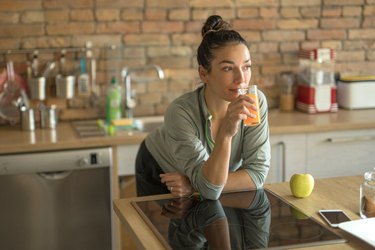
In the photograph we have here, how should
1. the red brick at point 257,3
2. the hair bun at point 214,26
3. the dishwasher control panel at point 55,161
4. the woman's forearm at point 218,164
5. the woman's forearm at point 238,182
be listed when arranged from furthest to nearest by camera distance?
1. the red brick at point 257,3
2. the dishwasher control panel at point 55,161
3. the hair bun at point 214,26
4. the woman's forearm at point 238,182
5. the woman's forearm at point 218,164

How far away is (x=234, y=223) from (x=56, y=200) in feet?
5.68

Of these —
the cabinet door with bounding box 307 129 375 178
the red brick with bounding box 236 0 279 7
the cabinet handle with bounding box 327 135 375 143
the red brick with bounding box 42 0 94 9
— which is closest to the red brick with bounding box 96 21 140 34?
the red brick with bounding box 42 0 94 9

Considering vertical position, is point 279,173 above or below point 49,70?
below

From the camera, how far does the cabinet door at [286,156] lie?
12.3 ft

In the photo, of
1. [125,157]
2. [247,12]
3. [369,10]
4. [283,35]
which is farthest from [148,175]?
[369,10]

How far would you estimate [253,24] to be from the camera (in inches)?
167

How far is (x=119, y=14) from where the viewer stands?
3992 mm

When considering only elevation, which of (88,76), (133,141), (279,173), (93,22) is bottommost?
(279,173)

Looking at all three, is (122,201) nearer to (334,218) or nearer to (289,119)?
(334,218)

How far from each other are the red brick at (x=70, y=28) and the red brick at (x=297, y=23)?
1.25m

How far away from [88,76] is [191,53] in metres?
0.68

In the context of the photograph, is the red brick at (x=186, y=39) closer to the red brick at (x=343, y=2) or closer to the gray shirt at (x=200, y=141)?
the red brick at (x=343, y=2)

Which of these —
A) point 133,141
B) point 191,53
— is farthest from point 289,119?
point 133,141

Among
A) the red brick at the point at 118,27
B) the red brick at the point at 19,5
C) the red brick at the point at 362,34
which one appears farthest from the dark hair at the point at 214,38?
the red brick at the point at 362,34
